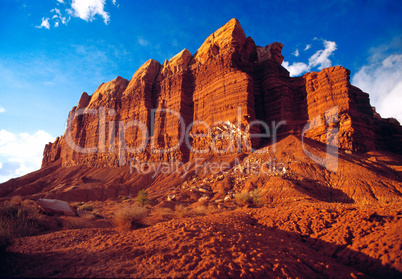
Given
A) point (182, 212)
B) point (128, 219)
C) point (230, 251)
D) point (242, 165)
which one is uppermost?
point (242, 165)

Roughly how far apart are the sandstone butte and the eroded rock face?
0.19 metres

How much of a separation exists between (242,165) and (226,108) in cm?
1053

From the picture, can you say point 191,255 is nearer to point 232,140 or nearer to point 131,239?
point 131,239

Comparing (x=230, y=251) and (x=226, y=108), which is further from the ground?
(x=226, y=108)

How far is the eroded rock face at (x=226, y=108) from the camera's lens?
27172 millimetres

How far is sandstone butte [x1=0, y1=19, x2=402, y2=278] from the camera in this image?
13.8ft

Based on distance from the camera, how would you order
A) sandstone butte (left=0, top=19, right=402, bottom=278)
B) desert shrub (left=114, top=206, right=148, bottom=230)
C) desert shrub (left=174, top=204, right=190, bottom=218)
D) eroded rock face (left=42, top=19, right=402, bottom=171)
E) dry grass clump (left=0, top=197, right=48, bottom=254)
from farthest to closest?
eroded rock face (left=42, top=19, right=402, bottom=171)
desert shrub (left=174, top=204, right=190, bottom=218)
desert shrub (left=114, top=206, right=148, bottom=230)
dry grass clump (left=0, top=197, right=48, bottom=254)
sandstone butte (left=0, top=19, right=402, bottom=278)

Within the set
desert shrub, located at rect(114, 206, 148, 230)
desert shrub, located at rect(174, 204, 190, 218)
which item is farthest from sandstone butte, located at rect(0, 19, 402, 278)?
desert shrub, located at rect(174, 204, 190, 218)

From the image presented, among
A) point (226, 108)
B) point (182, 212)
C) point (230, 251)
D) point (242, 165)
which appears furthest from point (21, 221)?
point (226, 108)

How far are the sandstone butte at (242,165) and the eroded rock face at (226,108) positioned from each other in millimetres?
194

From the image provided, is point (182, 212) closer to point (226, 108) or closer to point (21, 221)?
point (21, 221)

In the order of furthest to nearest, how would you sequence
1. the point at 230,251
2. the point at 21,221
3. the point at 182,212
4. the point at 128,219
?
the point at 182,212
the point at 128,219
the point at 21,221
the point at 230,251

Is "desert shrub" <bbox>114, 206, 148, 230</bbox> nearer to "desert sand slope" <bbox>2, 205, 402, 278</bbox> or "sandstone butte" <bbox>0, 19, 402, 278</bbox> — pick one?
"sandstone butte" <bbox>0, 19, 402, 278</bbox>

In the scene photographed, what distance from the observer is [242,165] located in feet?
72.1
